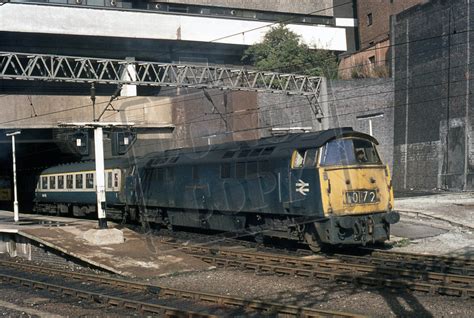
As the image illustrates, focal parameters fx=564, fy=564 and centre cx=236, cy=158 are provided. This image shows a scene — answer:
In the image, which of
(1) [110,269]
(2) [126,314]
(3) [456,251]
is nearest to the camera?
(2) [126,314]

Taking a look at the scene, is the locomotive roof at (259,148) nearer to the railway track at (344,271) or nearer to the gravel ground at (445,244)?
the railway track at (344,271)

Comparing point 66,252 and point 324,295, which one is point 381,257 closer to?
point 324,295

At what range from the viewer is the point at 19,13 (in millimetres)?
41938

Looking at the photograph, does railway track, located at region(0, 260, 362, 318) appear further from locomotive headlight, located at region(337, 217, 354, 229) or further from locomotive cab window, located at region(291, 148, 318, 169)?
locomotive cab window, located at region(291, 148, 318, 169)

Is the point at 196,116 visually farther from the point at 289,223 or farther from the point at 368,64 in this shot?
the point at 289,223

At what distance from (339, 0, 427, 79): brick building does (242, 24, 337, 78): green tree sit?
1.64m

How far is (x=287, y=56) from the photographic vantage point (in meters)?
47.9

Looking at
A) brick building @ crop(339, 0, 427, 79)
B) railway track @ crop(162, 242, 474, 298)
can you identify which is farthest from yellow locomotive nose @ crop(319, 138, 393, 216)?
brick building @ crop(339, 0, 427, 79)

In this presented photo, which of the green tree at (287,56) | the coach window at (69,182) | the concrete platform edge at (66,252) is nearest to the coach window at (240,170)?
the concrete platform edge at (66,252)

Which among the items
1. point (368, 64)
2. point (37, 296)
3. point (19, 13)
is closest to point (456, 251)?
point (37, 296)

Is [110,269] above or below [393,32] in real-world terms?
below

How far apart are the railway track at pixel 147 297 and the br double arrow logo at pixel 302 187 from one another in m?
5.43

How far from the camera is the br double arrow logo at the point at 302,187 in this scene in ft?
52.6

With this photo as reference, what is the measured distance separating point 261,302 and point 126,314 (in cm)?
266
